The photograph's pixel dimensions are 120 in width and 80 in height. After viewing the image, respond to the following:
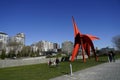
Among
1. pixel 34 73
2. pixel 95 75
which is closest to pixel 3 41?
pixel 34 73

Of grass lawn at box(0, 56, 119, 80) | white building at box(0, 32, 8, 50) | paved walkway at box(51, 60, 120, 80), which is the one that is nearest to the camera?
paved walkway at box(51, 60, 120, 80)

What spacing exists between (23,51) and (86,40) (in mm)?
79775

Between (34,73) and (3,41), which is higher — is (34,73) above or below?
below

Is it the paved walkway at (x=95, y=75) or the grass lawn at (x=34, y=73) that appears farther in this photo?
the grass lawn at (x=34, y=73)

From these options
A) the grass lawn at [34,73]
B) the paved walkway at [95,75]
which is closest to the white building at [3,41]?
the grass lawn at [34,73]

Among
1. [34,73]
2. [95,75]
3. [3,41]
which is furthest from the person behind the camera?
[3,41]

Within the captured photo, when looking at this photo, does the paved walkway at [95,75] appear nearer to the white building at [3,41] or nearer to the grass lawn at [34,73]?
the grass lawn at [34,73]

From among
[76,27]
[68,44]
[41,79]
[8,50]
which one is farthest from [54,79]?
[68,44]

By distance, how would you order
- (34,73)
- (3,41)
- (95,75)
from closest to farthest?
(95,75)
(34,73)
(3,41)

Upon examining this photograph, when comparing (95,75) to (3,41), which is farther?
(3,41)

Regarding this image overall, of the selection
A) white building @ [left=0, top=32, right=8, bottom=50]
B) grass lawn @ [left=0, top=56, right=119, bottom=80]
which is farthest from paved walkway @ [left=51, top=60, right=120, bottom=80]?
white building @ [left=0, top=32, right=8, bottom=50]

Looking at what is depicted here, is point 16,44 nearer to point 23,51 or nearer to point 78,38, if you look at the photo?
point 23,51

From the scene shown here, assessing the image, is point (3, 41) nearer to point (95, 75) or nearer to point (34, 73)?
point (34, 73)

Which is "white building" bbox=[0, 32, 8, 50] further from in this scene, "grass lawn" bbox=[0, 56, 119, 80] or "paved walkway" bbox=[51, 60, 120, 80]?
"paved walkway" bbox=[51, 60, 120, 80]
